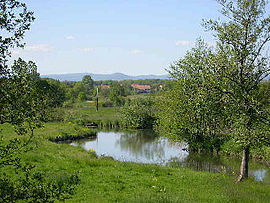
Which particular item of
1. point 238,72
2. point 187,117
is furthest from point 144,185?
point 187,117

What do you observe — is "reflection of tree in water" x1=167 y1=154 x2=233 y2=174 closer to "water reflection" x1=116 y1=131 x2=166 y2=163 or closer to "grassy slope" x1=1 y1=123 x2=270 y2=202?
"water reflection" x1=116 y1=131 x2=166 y2=163

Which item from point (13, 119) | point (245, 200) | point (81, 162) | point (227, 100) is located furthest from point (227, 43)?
point (13, 119)

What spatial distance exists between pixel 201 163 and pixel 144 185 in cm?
1299

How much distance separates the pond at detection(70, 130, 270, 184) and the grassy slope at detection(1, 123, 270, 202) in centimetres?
507

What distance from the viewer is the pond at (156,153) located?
2403cm

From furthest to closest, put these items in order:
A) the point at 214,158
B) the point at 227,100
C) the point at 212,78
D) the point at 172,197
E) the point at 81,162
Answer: the point at 214,158
the point at 81,162
the point at 212,78
the point at 227,100
the point at 172,197

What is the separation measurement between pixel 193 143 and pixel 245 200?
1747cm

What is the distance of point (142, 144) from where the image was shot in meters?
37.8

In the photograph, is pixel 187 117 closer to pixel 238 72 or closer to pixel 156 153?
pixel 156 153

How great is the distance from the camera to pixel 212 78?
48.4ft

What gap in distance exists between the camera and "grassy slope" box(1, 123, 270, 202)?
12.2 metres

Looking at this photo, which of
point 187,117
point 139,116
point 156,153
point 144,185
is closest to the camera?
point 144,185

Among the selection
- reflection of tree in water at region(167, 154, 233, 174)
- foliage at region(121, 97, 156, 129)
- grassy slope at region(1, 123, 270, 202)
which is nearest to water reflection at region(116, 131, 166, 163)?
reflection of tree in water at region(167, 154, 233, 174)

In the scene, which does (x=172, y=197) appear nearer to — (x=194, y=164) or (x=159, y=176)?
(x=159, y=176)
